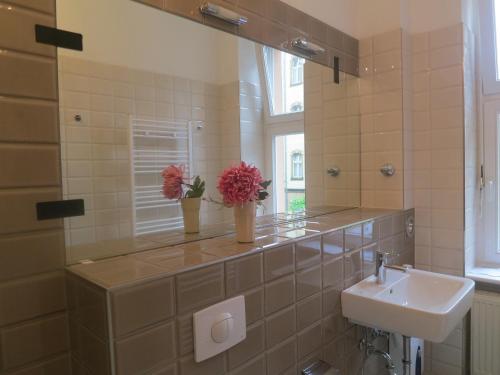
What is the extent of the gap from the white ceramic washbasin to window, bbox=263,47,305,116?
0.92 m

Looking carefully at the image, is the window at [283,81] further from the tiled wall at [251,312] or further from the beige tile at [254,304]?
the beige tile at [254,304]

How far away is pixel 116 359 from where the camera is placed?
78 cm

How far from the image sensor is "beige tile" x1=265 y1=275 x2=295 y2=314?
1140 millimetres

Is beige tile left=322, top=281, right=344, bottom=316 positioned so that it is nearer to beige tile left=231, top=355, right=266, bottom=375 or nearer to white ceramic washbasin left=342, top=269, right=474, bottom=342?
white ceramic washbasin left=342, top=269, right=474, bottom=342

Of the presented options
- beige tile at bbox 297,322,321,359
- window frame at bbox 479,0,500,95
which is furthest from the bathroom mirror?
window frame at bbox 479,0,500,95

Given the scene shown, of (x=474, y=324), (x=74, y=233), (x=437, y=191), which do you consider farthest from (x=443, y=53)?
(x=74, y=233)

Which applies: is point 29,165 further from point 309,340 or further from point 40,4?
point 309,340

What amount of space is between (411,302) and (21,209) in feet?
5.22

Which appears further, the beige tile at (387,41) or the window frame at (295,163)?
the beige tile at (387,41)

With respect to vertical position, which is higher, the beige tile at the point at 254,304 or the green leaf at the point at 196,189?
the green leaf at the point at 196,189

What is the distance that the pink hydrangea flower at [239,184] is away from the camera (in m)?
1.12

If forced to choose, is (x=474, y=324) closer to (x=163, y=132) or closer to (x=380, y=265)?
(x=380, y=265)

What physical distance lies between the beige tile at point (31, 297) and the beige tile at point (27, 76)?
46cm

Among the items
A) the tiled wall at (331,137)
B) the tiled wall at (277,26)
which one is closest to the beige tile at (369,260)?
the tiled wall at (331,137)
